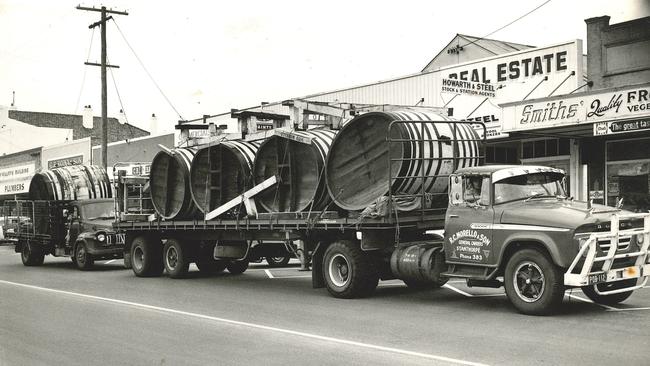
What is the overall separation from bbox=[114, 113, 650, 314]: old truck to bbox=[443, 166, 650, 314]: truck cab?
14 millimetres

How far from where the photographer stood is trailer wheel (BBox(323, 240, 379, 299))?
1190 cm

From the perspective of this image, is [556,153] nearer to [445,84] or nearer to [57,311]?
[445,84]

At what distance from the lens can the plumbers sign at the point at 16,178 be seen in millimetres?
51656

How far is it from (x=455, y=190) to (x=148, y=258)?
9384 mm

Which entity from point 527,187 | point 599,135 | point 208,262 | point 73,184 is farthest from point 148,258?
point 599,135


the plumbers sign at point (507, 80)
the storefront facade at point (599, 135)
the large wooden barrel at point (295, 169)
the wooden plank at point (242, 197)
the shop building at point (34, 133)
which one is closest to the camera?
the large wooden barrel at point (295, 169)

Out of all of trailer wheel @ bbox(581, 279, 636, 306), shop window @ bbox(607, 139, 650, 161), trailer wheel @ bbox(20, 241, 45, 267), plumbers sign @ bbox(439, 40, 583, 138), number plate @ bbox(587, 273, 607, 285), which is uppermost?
plumbers sign @ bbox(439, 40, 583, 138)

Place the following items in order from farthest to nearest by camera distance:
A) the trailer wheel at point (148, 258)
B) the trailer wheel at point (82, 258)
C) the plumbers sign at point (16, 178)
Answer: the plumbers sign at point (16, 178)
the trailer wheel at point (82, 258)
the trailer wheel at point (148, 258)

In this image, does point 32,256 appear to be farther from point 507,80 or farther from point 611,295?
point 611,295

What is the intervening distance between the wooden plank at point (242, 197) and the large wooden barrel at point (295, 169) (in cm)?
14

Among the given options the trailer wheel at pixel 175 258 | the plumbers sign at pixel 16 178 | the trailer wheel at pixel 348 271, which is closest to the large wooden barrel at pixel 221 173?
the trailer wheel at pixel 175 258

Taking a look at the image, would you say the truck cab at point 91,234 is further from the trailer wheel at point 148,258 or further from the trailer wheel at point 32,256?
the trailer wheel at point 148,258

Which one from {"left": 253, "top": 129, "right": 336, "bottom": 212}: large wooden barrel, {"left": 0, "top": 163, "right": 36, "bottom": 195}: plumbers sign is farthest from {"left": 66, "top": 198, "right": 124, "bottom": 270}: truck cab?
{"left": 0, "top": 163, "right": 36, "bottom": 195}: plumbers sign

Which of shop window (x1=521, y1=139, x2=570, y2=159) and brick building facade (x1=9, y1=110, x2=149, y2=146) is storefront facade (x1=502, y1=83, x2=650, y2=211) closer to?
shop window (x1=521, y1=139, x2=570, y2=159)
